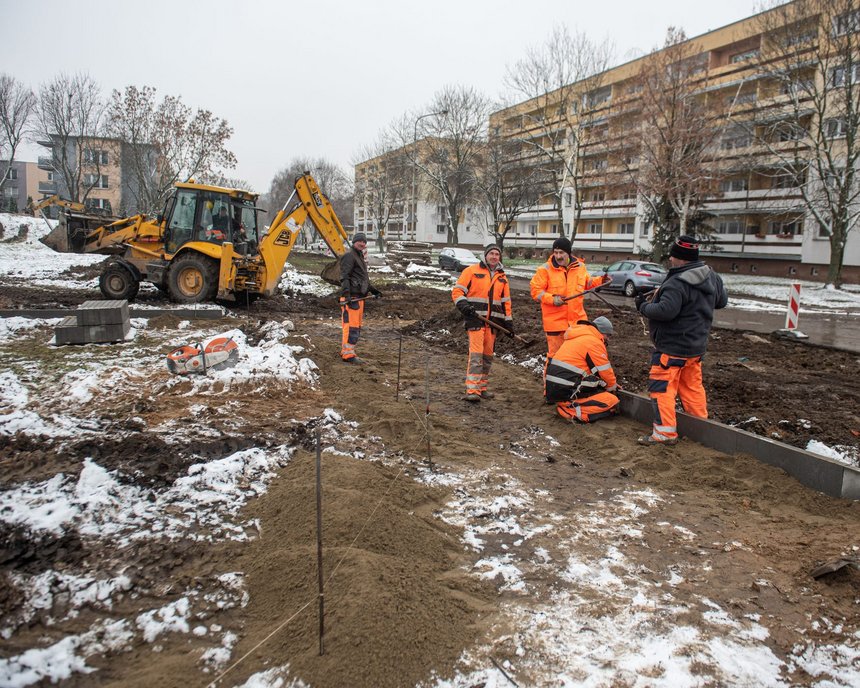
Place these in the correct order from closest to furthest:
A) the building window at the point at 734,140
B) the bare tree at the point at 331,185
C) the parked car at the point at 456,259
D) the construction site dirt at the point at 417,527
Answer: the construction site dirt at the point at 417,527
the building window at the point at 734,140
the parked car at the point at 456,259
the bare tree at the point at 331,185

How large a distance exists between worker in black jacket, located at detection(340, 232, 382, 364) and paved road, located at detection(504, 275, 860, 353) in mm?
9240

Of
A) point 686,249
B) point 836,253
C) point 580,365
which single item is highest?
point 836,253

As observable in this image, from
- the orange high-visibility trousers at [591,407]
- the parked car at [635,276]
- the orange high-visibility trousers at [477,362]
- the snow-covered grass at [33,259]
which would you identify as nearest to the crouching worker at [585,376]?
the orange high-visibility trousers at [591,407]

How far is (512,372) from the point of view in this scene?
28.0ft

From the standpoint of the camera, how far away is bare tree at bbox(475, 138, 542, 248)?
128 ft

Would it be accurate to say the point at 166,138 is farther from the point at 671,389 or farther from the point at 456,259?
the point at 671,389

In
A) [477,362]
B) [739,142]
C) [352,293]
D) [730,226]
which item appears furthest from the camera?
[730,226]

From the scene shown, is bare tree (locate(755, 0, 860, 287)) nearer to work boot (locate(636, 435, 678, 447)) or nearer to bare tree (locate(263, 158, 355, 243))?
work boot (locate(636, 435, 678, 447))

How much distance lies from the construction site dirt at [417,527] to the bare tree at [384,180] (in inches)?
1567

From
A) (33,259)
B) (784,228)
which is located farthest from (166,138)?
(784,228)

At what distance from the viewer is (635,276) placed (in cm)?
2092

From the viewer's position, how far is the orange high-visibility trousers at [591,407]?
5.96 m

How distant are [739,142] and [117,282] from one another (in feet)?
110

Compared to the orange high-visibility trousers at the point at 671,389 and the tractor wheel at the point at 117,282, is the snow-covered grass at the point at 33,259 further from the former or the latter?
the orange high-visibility trousers at the point at 671,389
